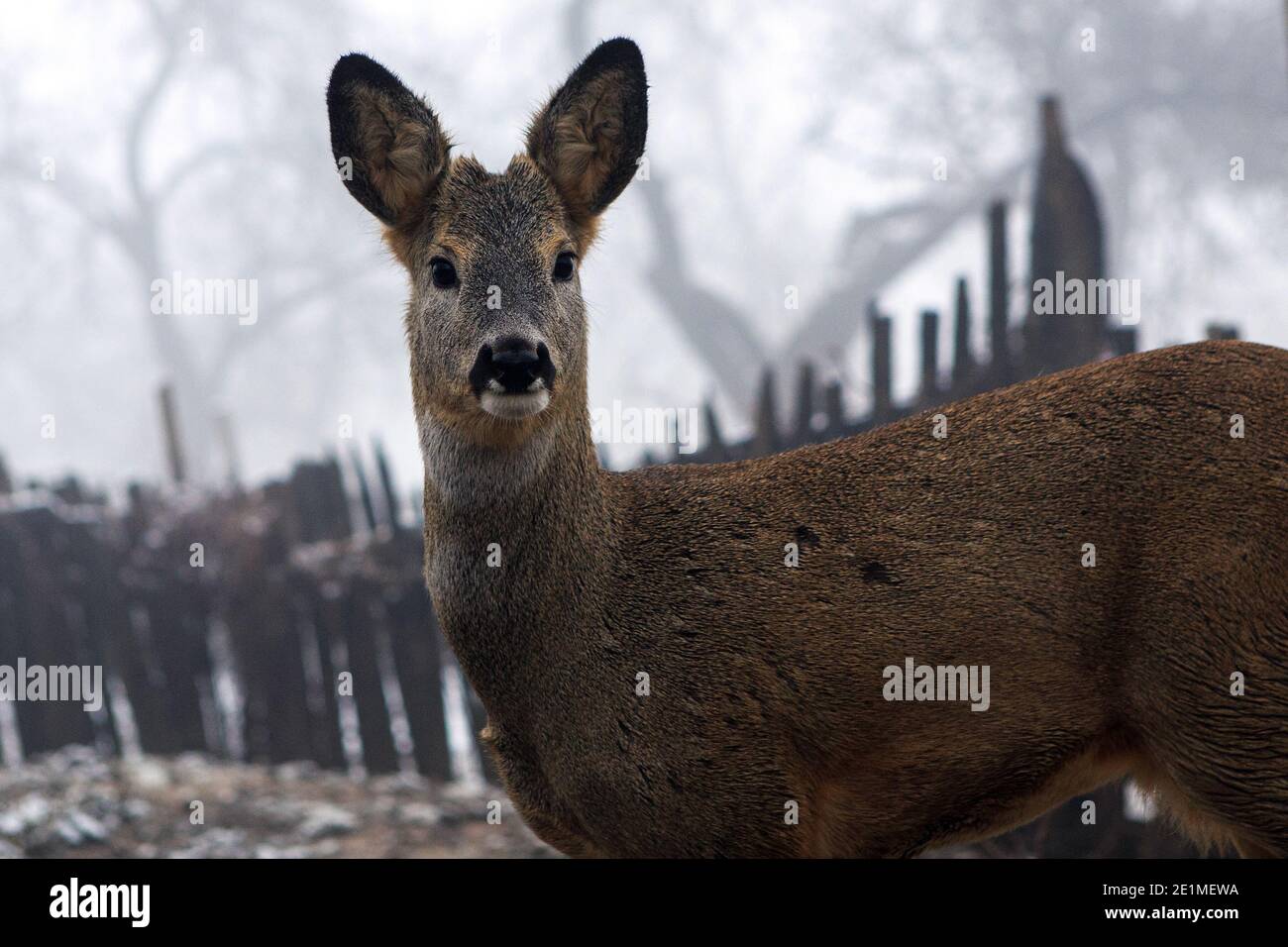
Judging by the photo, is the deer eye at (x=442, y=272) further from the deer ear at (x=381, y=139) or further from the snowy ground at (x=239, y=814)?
the snowy ground at (x=239, y=814)

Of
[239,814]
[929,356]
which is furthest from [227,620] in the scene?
[929,356]

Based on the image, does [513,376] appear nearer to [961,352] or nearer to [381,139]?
[381,139]

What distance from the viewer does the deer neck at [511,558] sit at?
3787 millimetres

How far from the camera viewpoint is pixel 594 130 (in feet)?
13.3

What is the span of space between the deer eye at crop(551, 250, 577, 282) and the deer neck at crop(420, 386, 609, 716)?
17.1 inches

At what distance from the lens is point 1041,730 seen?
141 inches

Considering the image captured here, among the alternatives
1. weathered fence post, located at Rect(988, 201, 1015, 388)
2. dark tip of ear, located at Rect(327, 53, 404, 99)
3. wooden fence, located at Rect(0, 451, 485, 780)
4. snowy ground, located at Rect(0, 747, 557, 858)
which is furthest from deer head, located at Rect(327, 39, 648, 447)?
wooden fence, located at Rect(0, 451, 485, 780)

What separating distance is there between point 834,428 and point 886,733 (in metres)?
3.62

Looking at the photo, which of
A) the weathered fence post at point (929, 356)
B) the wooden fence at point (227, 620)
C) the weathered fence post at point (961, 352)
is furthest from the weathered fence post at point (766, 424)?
the wooden fence at point (227, 620)

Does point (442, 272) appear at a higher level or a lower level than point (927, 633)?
higher

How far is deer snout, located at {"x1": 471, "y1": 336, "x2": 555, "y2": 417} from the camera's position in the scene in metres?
3.41

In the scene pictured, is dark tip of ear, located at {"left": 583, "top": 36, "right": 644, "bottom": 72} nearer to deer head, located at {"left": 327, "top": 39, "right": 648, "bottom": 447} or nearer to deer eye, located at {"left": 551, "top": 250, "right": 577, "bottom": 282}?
deer head, located at {"left": 327, "top": 39, "right": 648, "bottom": 447}

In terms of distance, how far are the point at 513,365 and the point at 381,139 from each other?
3.52 ft
